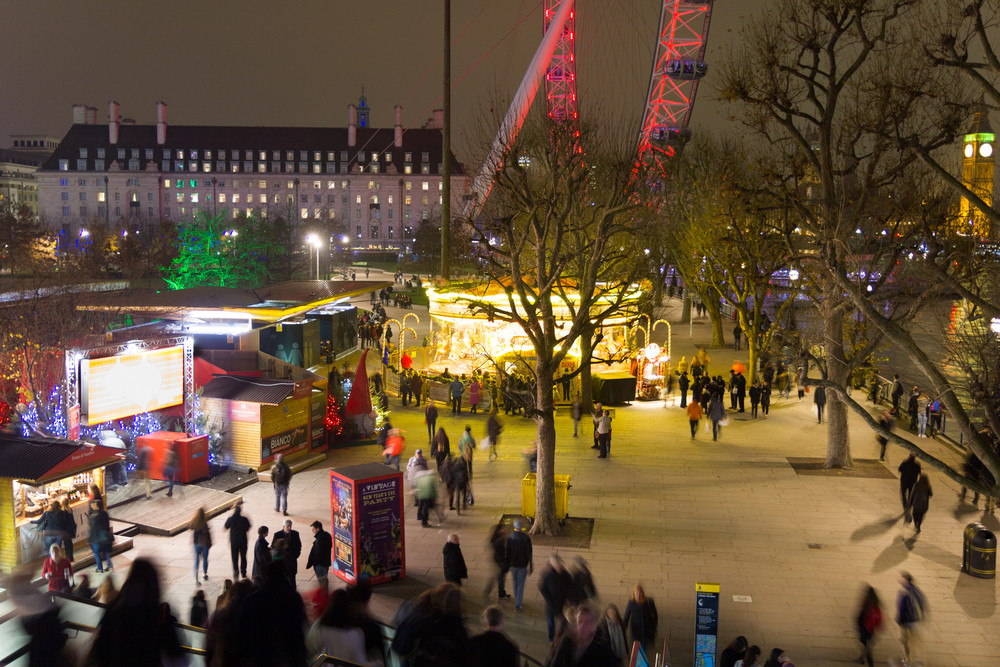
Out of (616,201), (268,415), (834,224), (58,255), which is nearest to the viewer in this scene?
(834,224)

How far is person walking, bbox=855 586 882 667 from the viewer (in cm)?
900

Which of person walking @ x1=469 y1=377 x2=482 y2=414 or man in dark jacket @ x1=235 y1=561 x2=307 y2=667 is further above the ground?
man in dark jacket @ x1=235 y1=561 x2=307 y2=667

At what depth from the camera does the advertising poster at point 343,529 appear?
1139 cm

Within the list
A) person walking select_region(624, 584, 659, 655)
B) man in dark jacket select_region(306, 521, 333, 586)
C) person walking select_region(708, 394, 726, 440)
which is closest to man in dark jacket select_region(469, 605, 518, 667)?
person walking select_region(624, 584, 659, 655)

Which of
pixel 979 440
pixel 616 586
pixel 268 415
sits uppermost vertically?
pixel 979 440

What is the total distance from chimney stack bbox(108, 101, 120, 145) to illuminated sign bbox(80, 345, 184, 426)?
4281 inches

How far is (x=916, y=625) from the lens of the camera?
9.43 metres

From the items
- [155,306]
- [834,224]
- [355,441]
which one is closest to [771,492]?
[834,224]

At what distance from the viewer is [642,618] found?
884 centimetres

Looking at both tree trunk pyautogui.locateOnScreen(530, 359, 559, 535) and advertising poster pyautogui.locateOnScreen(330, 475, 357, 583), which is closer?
advertising poster pyautogui.locateOnScreen(330, 475, 357, 583)

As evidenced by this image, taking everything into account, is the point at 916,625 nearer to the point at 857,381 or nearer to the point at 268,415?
the point at 268,415

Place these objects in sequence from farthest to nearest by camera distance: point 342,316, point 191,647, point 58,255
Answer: point 58,255
point 342,316
point 191,647

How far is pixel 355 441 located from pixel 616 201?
9.74 m

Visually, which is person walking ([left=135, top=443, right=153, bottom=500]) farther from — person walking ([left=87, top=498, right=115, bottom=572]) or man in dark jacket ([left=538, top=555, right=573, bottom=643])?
man in dark jacket ([left=538, top=555, right=573, bottom=643])
